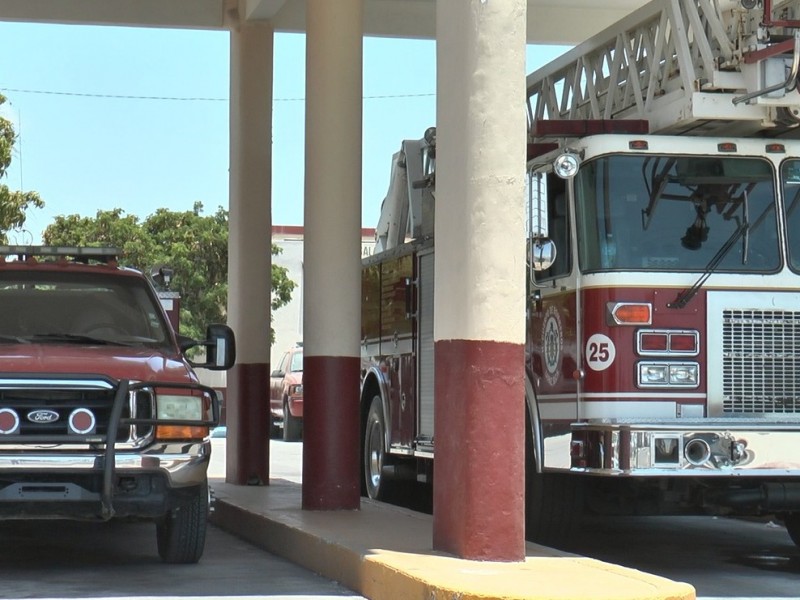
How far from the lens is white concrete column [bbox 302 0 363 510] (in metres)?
11.7

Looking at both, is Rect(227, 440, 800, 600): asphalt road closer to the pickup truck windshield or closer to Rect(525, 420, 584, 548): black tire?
Rect(525, 420, 584, 548): black tire

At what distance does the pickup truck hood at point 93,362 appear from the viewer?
29.2ft

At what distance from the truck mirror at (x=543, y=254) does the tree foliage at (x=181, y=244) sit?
34065 mm

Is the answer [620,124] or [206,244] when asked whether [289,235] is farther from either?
[620,124]

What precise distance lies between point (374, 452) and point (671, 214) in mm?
5849

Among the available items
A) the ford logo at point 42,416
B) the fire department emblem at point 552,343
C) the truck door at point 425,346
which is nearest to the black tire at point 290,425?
the truck door at point 425,346

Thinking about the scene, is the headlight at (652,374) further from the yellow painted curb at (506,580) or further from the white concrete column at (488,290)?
the white concrete column at (488,290)

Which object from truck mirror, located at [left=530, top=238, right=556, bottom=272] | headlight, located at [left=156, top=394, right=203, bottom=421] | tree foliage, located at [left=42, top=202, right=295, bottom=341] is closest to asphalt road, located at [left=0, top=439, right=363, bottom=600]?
headlight, located at [left=156, top=394, right=203, bottom=421]

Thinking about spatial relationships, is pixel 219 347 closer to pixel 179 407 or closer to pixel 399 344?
pixel 179 407

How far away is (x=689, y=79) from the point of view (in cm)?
983

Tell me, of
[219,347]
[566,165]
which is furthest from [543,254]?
[219,347]

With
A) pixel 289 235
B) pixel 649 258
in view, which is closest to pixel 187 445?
pixel 649 258

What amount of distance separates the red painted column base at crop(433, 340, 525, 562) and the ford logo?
2379 mm

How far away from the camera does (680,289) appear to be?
9.64 meters
